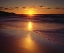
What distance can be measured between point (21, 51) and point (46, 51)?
1.24 meters

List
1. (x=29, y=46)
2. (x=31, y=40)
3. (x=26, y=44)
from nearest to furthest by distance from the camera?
(x=29, y=46) → (x=26, y=44) → (x=31, y=40)

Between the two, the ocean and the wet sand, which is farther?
the ocean

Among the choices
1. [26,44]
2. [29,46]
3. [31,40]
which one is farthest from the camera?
[31,40]

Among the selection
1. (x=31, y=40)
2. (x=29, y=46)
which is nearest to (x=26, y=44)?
(x=29, y=46)

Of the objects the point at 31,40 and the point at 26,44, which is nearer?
the point at 26,44

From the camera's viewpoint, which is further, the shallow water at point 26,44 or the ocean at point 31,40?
the ocean at point 31,40

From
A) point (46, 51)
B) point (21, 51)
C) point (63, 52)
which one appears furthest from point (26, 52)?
point (63, 52)

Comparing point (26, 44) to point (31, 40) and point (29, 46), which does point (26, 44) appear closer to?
point (29, 46)

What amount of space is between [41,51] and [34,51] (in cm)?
38

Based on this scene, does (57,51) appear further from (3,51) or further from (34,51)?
(3,51)

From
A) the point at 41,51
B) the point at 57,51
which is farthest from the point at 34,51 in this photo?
the point at 57,51

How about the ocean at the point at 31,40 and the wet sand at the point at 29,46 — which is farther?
the ocean at the point at 31,40

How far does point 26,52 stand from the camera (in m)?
8.36

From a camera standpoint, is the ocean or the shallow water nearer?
the shallow water
